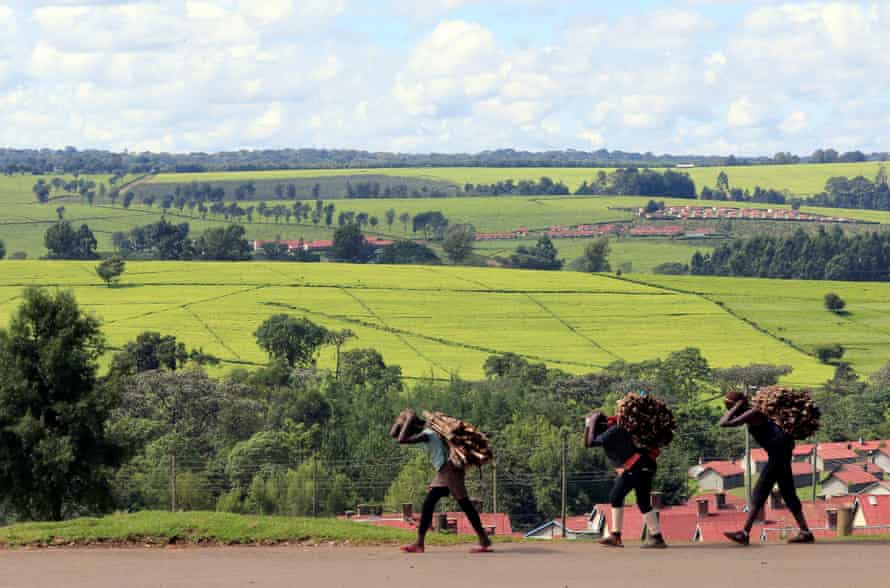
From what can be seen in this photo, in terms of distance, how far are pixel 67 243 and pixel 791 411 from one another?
514ft

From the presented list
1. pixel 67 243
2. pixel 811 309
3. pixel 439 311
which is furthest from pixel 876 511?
pixel 67 243

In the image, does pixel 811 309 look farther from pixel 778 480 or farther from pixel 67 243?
pixel 778 480

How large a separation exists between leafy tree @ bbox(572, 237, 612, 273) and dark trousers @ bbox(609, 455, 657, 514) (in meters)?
140

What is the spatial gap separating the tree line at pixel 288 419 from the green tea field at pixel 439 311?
14.2 feet

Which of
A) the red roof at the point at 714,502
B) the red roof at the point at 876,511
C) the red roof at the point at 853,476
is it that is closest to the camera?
the red roof at the point at 876,511

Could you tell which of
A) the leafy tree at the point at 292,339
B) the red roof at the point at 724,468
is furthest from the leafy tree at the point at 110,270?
the red roof at the point at 724,468

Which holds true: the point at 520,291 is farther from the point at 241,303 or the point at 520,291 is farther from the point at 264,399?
the point at 264,399

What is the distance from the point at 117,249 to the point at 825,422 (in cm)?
11815

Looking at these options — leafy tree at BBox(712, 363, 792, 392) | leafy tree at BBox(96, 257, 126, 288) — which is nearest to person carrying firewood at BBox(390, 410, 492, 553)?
leafy tree at BBox(712, 363, 792, 392)

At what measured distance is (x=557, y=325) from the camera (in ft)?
386

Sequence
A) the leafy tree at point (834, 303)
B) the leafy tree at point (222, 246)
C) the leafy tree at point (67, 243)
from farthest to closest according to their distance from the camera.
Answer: the leafy tree at point (67, 243)
the leafy tree at point (222, 246)
the leafy tree at point (834, 303)

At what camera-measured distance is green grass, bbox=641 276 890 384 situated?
112 m

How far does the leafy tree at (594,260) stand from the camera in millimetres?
160750

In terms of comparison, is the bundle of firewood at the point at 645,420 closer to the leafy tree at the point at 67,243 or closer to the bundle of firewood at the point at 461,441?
the bundle of firewood at the point at 461,441
